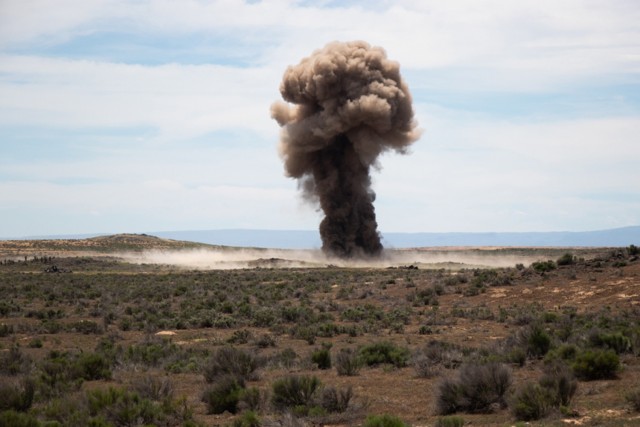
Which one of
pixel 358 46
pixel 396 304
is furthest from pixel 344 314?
pixel 358 46

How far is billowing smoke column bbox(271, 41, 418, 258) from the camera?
185ft

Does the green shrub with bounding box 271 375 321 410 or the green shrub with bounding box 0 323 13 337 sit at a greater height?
the green shrub with bounding box 271 375 321 410

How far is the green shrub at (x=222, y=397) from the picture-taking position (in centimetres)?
1127

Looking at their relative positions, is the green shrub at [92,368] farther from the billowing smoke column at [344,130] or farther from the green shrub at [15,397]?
the billowing smoke column at [344,130]

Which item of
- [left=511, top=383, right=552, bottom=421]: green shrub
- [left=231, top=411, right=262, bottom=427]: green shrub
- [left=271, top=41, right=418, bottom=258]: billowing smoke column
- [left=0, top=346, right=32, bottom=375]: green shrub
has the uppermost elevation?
[left=271, top=41, right=418, bottom=258]: billowing smoke column

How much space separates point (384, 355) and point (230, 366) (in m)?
3.83

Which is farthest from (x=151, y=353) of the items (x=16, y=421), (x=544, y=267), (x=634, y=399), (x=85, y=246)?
(x=85, y=246)

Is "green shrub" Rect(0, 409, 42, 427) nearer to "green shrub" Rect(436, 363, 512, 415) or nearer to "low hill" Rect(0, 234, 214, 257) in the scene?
"green shrub" Rect(436, 363, 512, 415)

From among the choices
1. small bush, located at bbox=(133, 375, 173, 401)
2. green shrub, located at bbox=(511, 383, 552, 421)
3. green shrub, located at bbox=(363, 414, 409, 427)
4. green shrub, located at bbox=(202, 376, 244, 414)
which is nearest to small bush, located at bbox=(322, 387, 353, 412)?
green shrub, located at bbox=(202, 376, 244, 414)

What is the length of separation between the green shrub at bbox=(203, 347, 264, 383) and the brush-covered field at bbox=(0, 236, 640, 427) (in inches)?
1.6

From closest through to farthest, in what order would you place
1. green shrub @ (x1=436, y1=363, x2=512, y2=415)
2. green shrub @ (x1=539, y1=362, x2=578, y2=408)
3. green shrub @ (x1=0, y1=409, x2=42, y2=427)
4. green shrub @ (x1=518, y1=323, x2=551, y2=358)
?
green shrub @ (x1=0, y1=409, x2=42, y2=427) → green shrub @ (x1=539, y1=362, x2=578, y2=408) → green shrub @ (x1=436, y1=363, x2=512, y2=415) → green shrub @ (x1=518, y1=323, x2=551, y2=358)

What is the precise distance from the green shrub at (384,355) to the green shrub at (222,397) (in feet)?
15.3

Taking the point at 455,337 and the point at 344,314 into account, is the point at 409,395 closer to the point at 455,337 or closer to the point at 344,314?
the point at 455,337

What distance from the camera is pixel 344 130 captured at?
57.0 meters
